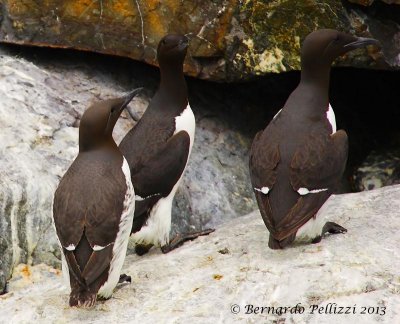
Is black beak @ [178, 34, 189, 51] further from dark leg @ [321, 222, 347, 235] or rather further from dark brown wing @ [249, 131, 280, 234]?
dark leg @ [321, 222, 347, 235]

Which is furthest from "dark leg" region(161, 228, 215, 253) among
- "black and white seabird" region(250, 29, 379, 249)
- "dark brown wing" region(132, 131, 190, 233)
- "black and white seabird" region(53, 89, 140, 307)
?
"black and white seabird" region(53, 89, 140, 307)

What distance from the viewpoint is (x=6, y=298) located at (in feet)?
20.4

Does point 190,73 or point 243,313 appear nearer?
point 243,313

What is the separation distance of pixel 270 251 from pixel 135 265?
991mm

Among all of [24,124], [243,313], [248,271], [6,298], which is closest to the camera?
[243,313]

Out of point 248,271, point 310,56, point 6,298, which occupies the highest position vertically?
point 310,56

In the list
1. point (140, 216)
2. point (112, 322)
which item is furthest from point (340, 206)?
point (112, 322)

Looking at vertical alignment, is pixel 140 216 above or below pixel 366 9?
below

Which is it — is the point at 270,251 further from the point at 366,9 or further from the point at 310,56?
the point at 366,9

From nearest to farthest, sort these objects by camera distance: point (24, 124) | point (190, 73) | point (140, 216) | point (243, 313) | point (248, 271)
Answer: point (243, 313)
point (248, 271)
point (140, 216)
point (24, 124)
point (190, 73)

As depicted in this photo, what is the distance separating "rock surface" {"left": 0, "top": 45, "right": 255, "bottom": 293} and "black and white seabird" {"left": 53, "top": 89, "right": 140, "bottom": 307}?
1.03 m

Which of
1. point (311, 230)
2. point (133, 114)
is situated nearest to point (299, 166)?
point (311, 230)

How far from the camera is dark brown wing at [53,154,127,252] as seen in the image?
5.45 metres

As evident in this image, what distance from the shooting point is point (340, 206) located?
267 inches
